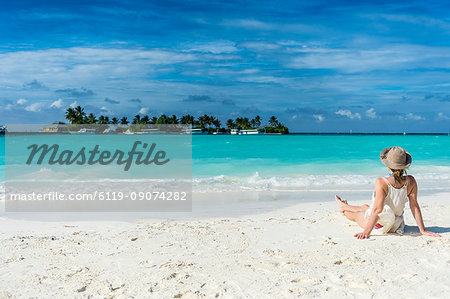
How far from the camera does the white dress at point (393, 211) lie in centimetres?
510

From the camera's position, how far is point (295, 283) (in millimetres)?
3699

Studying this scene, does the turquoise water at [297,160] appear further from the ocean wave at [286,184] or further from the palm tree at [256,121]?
the palm tree at [256,121]

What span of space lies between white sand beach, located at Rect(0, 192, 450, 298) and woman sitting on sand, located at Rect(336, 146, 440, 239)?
0.18m

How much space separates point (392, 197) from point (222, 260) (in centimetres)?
259

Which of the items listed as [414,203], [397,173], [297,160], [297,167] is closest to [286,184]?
[297,167]

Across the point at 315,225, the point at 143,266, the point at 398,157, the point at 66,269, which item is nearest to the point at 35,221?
the point at 66,269

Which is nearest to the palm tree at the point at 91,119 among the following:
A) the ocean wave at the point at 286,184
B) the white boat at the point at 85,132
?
the white boat at the point at 85,132

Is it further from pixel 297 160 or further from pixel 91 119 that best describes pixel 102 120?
pixel 297 160

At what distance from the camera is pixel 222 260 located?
4434 mm

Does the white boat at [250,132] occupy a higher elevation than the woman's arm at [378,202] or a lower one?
higher

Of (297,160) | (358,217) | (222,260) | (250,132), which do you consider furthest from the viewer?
A: (250,132)

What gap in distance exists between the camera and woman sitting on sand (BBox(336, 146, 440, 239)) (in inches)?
193

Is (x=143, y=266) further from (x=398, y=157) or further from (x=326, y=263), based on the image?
(x=398, y=157)

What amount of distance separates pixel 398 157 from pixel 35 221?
6.54 m
